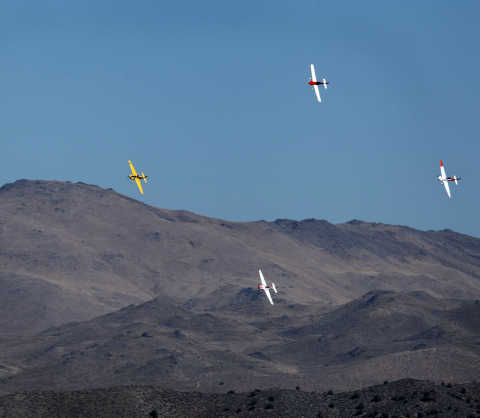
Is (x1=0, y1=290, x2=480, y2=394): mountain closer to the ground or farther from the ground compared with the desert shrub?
farther from the ground

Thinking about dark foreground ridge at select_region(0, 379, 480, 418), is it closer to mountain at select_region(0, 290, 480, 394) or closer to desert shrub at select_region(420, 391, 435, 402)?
desert shrub at select_region(420, 391, 435, 402)

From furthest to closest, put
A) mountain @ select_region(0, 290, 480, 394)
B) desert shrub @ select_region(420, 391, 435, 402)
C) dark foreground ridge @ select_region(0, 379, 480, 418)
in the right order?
mountain @ select_region(0, 290, 480, 394), desert shrub @ select_region(420, 391, 435, 402), dark foreground ridge @ select_region(0, 379, 480, 418)

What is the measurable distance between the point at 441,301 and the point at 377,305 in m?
19.5

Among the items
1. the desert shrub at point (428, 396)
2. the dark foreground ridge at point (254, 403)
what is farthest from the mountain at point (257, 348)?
the desert shrub at point (428, 396)

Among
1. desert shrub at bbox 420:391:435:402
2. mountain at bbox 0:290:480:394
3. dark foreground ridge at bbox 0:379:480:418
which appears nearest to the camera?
dark foreground ridge at bbox 0:379:480:418

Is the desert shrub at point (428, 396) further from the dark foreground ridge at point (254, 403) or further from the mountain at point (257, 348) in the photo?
the mountain at point (257, 348)

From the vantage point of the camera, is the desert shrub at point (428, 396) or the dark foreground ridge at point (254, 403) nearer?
the dark foreground ridge at point (254, 403)

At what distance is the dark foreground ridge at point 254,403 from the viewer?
66.2 m

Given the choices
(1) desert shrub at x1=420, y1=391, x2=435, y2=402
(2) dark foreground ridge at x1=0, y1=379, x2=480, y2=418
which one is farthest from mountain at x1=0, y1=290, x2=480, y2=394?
(1) desert shrub at x1=420, y1=391, x2=435, y2=402

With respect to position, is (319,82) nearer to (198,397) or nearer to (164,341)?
(198,397)

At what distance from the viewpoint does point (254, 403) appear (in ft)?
224

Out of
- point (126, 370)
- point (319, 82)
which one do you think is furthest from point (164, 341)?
point (319, 82)

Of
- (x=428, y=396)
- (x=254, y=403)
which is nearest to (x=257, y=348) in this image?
(x=254, y=403)

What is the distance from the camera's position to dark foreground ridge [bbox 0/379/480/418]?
66.2 meters
